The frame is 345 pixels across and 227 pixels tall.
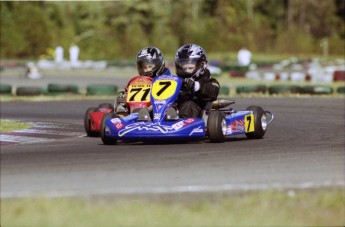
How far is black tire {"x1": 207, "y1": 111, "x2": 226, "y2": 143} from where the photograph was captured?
412 inches

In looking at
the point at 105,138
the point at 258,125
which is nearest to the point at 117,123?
the point at 105,138

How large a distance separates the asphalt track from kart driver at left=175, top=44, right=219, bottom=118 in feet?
1.64

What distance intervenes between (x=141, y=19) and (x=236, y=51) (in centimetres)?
903

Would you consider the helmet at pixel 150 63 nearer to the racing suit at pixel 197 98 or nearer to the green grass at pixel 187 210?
the racing suit at pixel 197 98

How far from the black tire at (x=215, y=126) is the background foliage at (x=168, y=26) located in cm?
5059

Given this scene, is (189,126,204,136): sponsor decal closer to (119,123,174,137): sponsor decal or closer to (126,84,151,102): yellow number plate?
(119,123,174,137): sponsor decal

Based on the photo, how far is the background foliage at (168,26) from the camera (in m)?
61.3

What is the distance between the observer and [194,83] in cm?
1112

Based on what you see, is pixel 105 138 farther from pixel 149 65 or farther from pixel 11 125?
pixel 11 125

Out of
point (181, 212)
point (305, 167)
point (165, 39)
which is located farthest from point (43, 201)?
point (165, 39)

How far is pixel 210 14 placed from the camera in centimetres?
7338

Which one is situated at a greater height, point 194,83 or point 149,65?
point 149,65

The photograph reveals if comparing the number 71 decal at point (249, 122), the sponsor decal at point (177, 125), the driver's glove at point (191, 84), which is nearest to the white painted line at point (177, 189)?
the sponsor decal at point (177, 125)

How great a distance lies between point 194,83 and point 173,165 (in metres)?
2.78
